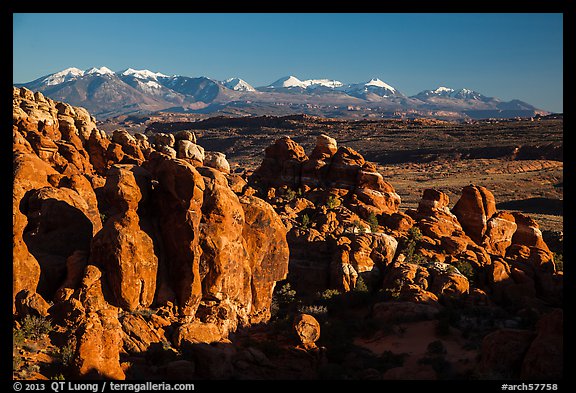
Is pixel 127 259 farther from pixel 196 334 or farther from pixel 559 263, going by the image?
pixel 559 263

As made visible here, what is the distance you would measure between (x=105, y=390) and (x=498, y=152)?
4650 inches

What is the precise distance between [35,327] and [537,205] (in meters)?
66.4

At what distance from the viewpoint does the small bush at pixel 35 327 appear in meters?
13.7

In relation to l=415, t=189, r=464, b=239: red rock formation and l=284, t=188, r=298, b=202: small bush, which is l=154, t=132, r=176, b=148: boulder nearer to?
l=284, t=188, r=298, b=202: small bush

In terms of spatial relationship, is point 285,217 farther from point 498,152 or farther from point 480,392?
point 498,152

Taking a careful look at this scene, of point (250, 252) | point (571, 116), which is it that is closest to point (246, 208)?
point (250, 252)

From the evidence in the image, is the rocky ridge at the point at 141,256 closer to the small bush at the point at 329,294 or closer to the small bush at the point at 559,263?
the small bush at the point at 329,294

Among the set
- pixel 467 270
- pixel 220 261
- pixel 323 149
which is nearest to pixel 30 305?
pixel 220 261

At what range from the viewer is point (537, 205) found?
64.5m

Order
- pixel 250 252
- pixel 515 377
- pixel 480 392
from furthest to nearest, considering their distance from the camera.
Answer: pixel 250 252 < pixel 515 377 < pixel 480 392

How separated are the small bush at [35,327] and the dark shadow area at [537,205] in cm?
6035

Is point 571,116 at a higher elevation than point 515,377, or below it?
higher

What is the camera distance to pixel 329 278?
80.2ft

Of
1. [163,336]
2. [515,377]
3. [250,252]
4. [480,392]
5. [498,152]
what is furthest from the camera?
[498,152]
